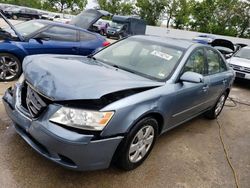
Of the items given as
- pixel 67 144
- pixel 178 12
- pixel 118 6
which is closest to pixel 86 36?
pixel 67 144

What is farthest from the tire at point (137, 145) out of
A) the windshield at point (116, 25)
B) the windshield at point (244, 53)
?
the windshield at point (116, 25)

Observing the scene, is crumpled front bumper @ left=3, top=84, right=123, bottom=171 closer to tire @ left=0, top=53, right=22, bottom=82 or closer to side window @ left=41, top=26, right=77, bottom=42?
tire @ left=0, top=53, right=22, bottom=82

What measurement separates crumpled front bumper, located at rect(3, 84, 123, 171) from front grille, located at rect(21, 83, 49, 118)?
7 centimetres

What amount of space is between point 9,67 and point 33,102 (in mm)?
3195

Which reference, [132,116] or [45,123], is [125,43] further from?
[45,123]

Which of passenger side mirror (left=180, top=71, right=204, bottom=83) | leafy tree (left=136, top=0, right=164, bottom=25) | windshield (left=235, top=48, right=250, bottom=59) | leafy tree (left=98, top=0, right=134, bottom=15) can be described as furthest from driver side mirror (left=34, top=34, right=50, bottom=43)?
leafy tree (left=98, top=0, right=134, bottom=15)

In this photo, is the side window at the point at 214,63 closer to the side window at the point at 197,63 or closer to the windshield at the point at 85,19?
the side window at the point at 197,63

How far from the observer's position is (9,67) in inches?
217

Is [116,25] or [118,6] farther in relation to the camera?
[118,6]

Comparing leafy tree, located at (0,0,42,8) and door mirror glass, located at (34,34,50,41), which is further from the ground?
door mirror glass, located at (34,34,50,41)

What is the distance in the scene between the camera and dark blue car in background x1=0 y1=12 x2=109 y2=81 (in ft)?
17.8

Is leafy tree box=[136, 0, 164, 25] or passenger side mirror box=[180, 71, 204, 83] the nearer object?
passenger side mirror box=[180, 71, 204, 83]

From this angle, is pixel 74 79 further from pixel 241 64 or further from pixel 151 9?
pixel 151 9

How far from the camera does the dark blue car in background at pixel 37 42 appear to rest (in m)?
5.43
